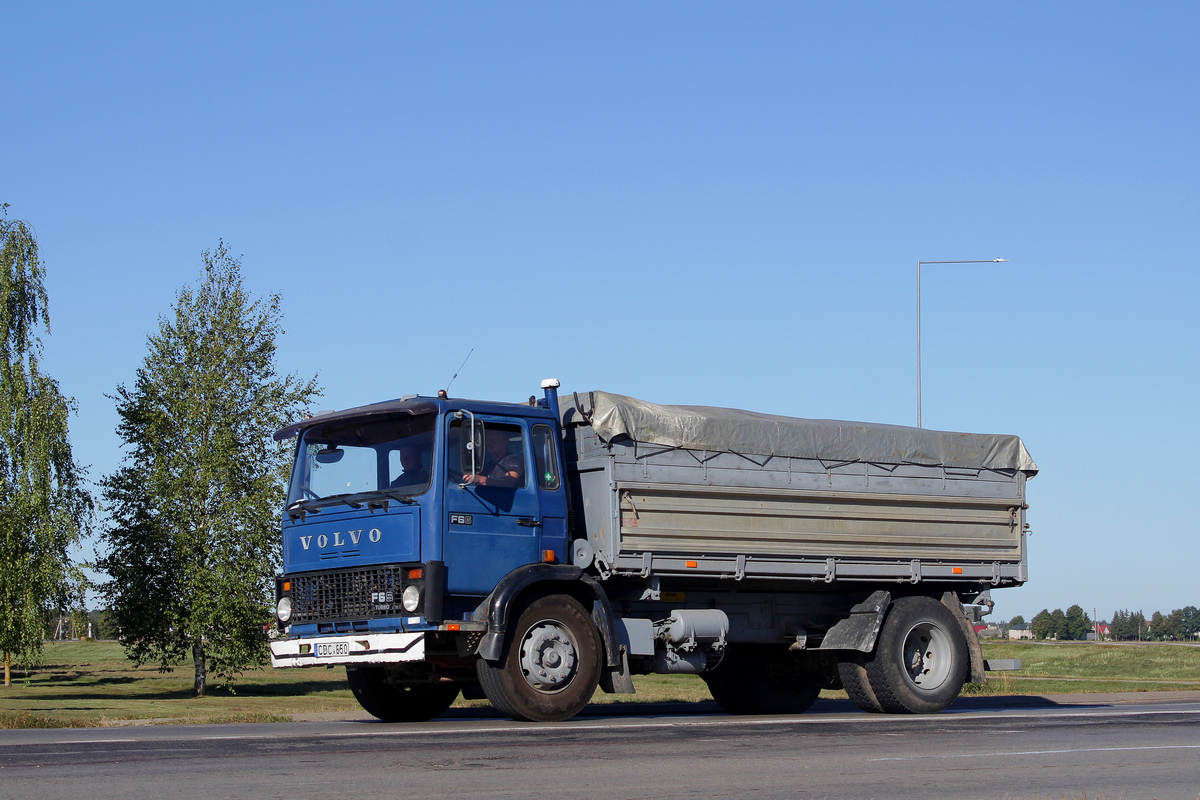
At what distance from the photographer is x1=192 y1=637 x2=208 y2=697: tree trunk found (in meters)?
31.9

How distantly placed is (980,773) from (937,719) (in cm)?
540

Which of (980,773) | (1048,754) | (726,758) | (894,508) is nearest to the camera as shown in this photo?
(980,773)

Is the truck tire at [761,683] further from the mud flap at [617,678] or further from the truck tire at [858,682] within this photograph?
the mud flap at [617,678]

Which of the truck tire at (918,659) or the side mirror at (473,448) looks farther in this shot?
the truck tire at (918,659)

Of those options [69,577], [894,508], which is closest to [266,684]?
[69,577]

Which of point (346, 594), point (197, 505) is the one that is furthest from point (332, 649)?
point (197, 505)

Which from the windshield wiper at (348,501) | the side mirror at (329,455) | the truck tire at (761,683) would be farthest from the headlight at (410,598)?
the truck tire at (761,683)

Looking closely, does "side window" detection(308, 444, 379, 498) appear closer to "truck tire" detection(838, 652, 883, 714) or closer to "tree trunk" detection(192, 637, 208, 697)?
"truck tire" detection(838, 652, 883, 714)

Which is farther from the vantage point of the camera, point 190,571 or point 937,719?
point 190,571

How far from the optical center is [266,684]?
37844 mm

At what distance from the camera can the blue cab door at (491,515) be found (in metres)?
11.6

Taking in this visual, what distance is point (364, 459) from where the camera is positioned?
12.4m

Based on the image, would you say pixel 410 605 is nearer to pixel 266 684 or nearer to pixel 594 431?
pixel 594 431

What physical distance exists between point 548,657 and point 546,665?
0.24 feet
